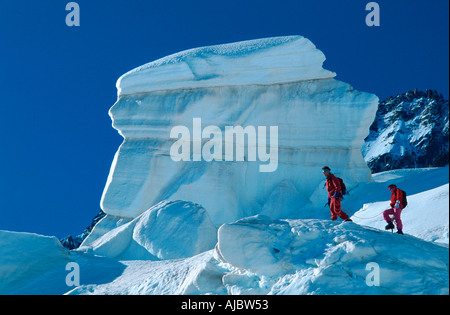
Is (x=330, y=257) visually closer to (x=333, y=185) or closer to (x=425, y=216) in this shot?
(x=333, y=185)

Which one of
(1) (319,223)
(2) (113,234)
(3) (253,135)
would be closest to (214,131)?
(3) (253,135)

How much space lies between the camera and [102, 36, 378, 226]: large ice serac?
1700 cm

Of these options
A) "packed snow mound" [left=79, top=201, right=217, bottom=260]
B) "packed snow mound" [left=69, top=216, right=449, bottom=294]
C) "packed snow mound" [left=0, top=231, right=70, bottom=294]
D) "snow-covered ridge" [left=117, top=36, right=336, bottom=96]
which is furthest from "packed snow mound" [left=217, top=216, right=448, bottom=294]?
"snow-covered ridge" [left=117, top=36, right=336, bottom=96]

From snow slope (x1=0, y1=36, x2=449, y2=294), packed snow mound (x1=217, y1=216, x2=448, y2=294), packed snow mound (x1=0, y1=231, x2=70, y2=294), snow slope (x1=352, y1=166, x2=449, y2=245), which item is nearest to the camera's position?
packed snow mound (x1=217, y1=216, x2=448, y2=294)

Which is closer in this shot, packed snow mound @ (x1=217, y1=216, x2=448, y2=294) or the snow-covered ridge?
packed snow mound @ (x1=217, y1=216, x2=448, y2=294)

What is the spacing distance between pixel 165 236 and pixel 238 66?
904 cm

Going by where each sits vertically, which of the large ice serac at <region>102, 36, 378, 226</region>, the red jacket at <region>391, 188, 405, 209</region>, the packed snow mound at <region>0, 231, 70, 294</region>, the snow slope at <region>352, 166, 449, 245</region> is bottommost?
the packed snow mound at <region>0, 231, 70, 294</region>

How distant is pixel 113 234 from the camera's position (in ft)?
39.9

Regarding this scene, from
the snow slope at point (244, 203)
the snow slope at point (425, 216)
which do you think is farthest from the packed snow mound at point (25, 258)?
the snow slope at point (425, 216)

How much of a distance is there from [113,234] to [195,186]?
5642 mm

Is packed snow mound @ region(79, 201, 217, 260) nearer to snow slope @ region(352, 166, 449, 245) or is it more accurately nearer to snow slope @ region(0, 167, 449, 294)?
snow slope @ region(0, 167, 449, 294)

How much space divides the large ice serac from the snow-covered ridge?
35 millimetres

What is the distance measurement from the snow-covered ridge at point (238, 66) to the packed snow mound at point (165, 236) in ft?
26.0
